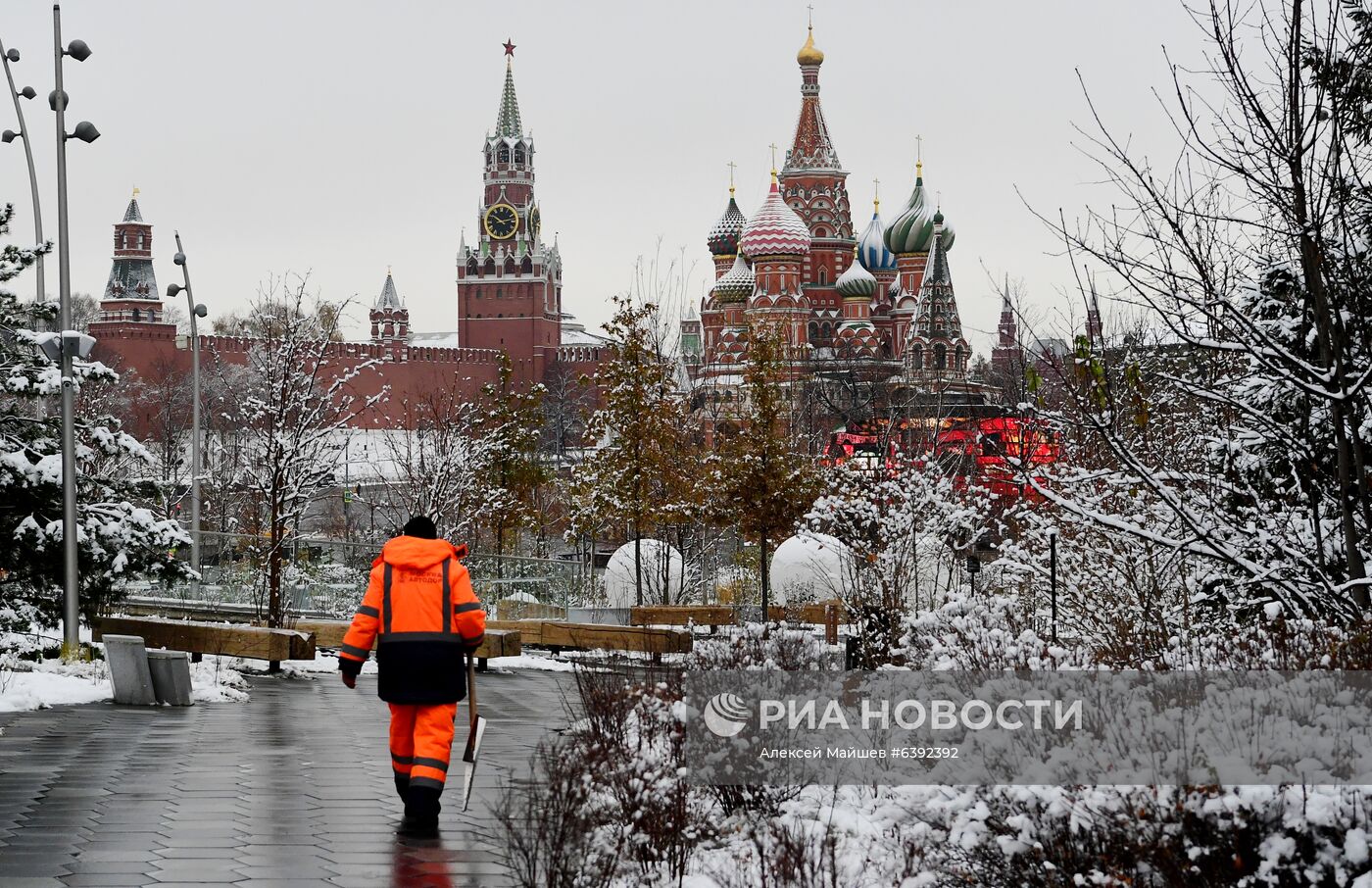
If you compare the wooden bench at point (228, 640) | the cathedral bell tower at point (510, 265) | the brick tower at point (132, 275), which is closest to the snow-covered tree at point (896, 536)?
the wooden bench at point (228, 640)

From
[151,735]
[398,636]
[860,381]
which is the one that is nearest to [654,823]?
[398,636]

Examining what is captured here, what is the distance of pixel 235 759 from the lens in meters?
10.2

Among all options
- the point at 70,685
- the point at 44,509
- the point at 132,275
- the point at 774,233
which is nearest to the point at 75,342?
the point at 44,509

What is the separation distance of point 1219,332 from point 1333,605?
1.57m

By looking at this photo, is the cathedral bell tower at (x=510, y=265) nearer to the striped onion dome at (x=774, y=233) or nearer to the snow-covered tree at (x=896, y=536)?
the striped onion dome at (x=774, y=233)

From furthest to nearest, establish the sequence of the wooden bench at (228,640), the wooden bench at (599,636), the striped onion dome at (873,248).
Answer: the striped onion dome at (873,248) < the wooden bench at (599,636) < the wooden bench at (228,640)

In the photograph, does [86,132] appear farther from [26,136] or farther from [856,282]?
[856,282]

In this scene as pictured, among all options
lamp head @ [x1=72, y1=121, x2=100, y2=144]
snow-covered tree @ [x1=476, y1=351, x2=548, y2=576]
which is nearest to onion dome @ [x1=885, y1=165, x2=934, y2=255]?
snow-covered tree @ [x1=476, y1=351, x2=548, y2=576]

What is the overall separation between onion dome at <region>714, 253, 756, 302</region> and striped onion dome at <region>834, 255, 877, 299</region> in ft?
15.1

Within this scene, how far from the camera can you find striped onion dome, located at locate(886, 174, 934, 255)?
88.4 meters

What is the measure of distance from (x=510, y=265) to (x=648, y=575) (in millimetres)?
116164

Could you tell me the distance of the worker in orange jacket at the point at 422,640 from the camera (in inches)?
311

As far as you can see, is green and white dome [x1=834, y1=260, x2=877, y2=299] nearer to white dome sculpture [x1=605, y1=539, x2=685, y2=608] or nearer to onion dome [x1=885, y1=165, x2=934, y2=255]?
onion dome [x1=885, y1=165, x2=934, y2=255]

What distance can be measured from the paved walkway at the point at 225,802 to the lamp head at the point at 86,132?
22.9 ft
